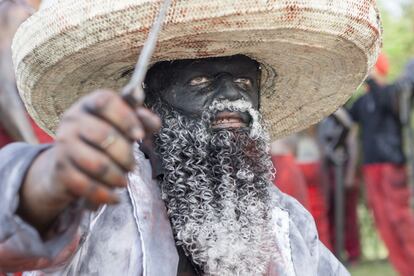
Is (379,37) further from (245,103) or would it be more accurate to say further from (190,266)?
(190,266)

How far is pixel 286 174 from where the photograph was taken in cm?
677

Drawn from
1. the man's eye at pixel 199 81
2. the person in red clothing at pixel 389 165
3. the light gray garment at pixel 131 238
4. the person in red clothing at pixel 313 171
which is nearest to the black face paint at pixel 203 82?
the man's eye at pixel 199 81

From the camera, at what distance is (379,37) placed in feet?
10.3

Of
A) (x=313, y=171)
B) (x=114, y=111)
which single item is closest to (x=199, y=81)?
(x=114, y=111)

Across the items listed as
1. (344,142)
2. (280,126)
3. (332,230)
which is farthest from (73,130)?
(332,230)

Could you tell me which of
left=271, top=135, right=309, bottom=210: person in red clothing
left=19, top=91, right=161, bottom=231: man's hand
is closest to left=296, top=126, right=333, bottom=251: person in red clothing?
left=271, top=135, right=309, bottom=210: person in red clothing

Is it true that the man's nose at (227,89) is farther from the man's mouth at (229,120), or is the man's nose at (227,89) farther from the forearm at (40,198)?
the forearm at (40,198)

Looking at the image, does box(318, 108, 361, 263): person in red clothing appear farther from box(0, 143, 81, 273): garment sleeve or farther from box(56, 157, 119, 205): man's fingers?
Answer: box(56, 157, 119, 205): man's fingers

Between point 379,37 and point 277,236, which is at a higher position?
point 379,37

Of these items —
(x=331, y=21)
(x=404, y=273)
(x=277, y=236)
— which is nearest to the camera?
(x=331, y=21)

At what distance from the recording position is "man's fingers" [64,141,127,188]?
1690 mm

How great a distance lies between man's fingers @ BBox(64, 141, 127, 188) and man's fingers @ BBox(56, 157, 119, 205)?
0.01 m

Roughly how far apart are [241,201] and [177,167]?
→ 23cm

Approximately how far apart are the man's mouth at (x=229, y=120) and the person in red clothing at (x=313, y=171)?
6491 mm
